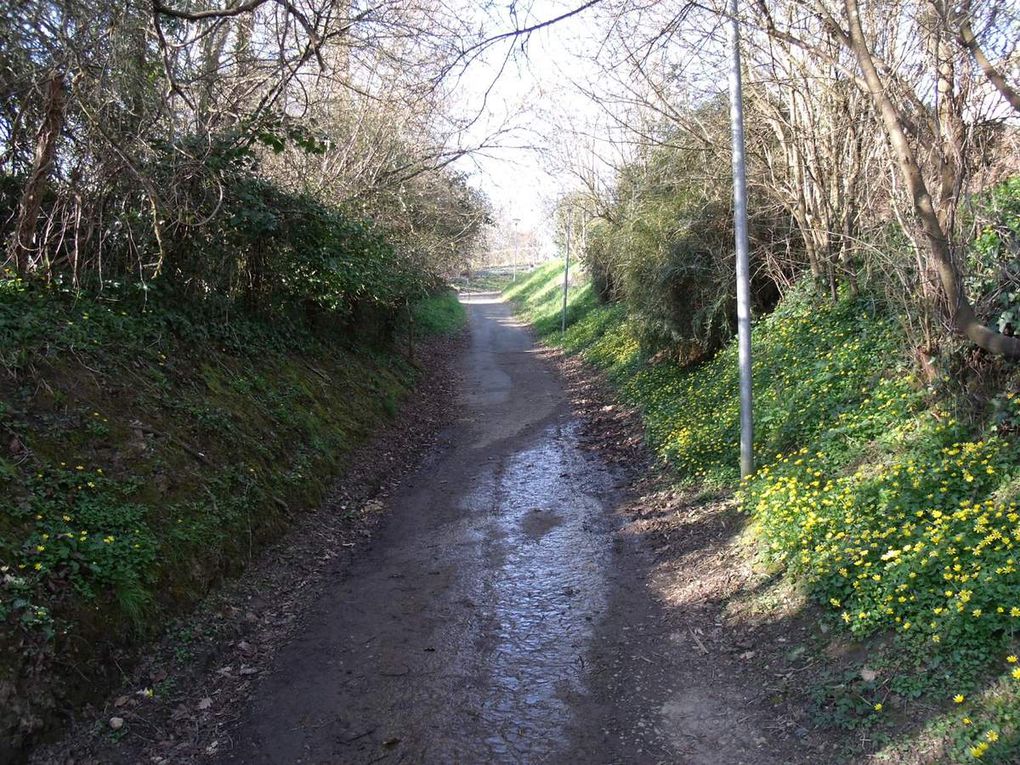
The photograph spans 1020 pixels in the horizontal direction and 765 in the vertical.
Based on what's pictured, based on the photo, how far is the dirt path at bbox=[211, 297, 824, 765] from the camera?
3932mm

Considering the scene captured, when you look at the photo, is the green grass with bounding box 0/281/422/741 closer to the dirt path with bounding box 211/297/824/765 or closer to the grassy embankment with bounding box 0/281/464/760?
the grassy embankment with bounding box 0/281/464/760

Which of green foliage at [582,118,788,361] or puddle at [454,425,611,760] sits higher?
green foliage at [582,118,788,361]

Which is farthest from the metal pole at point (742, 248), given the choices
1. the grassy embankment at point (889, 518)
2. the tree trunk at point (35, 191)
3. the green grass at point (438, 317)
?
the green grass at point (438, 317)

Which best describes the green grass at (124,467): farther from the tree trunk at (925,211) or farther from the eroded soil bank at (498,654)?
the tree trunk at (925,211)

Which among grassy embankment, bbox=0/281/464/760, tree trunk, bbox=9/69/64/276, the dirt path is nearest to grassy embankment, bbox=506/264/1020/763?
the dirt path

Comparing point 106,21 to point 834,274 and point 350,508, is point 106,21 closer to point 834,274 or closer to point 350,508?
point 350,508

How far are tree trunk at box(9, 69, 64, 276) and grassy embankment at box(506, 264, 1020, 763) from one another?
7.16 metres

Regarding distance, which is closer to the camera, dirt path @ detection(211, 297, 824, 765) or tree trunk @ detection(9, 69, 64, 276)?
dirt path @ detection(211, 297, 824, 765)

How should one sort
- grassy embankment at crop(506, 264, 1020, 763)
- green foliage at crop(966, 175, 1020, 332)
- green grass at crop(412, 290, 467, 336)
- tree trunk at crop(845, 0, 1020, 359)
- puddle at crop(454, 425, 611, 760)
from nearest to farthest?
grassy embankment at crop(506, 264, 1020, 763) → puddle at crop(454, 425, 611, 760) → tree trunk at crop(845, 0, 1020, 359) → green foliage at crop(966, 175, 1020, 332) → green grass at crop(412, 290, 467, 336)

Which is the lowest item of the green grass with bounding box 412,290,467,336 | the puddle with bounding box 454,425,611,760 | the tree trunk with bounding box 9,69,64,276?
the puddle with bounding box 454,425,611,760

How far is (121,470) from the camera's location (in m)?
5.39

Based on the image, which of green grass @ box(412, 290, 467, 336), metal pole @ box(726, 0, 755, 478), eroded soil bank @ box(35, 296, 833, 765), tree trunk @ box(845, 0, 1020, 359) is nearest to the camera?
eroded soil bank @ box(35, 296, 833, 765)

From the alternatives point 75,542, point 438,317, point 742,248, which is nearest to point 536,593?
point 75,542

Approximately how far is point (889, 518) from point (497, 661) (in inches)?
115
